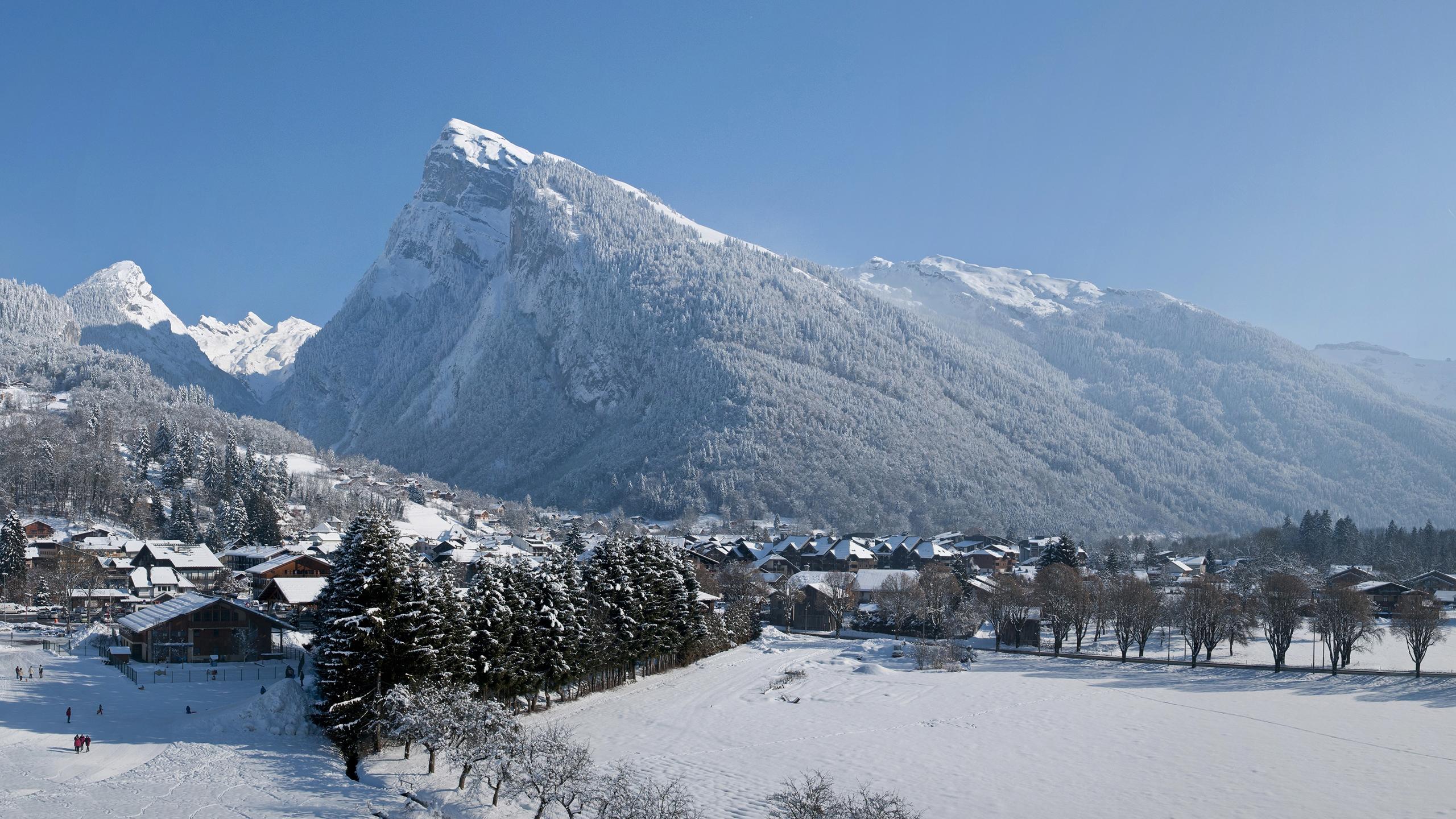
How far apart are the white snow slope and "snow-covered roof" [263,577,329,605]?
30336mm

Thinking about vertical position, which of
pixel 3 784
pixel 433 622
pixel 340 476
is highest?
pixel 340 476

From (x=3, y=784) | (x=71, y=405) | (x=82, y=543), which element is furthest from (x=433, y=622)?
(x=71, y=405)

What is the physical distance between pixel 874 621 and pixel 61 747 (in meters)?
67.9

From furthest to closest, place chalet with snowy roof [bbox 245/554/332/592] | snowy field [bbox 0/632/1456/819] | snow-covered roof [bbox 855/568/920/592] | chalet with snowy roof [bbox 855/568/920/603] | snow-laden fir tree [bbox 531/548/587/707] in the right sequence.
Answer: snow-covered roof [bbox 855/568/920/592]
chalet with snowy roof [bbox 855/568/920/603]
chalet with snowy roof [bbox 245/554/332/592]
snow-laden fir tree [bbox 531/548/587/707]
snowy field [bbox 0/632/1456/819]

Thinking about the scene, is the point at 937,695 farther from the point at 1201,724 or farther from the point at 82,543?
the point at 82,543

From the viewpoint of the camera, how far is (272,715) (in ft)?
136

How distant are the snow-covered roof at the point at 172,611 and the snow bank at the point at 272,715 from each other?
17.9 m

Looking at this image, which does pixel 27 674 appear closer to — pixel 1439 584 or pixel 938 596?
pixel 938 596

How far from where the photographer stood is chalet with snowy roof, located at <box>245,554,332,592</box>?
89.9m

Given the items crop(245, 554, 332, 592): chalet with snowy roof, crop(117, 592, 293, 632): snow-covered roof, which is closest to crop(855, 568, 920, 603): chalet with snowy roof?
crop(245, 554, 332, 592): chalet with snowy roof

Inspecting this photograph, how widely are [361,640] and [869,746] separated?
22.2 meters

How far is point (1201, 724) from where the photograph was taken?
1874 inches

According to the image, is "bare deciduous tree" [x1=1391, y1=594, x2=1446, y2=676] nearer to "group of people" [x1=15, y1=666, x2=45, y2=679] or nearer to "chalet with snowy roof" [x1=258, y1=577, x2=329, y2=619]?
"chalet with snowy roof" [x1=258, y1=577, x2=329, y2=619]

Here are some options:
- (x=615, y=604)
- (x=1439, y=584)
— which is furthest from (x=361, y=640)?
(x=1439, y=584)
